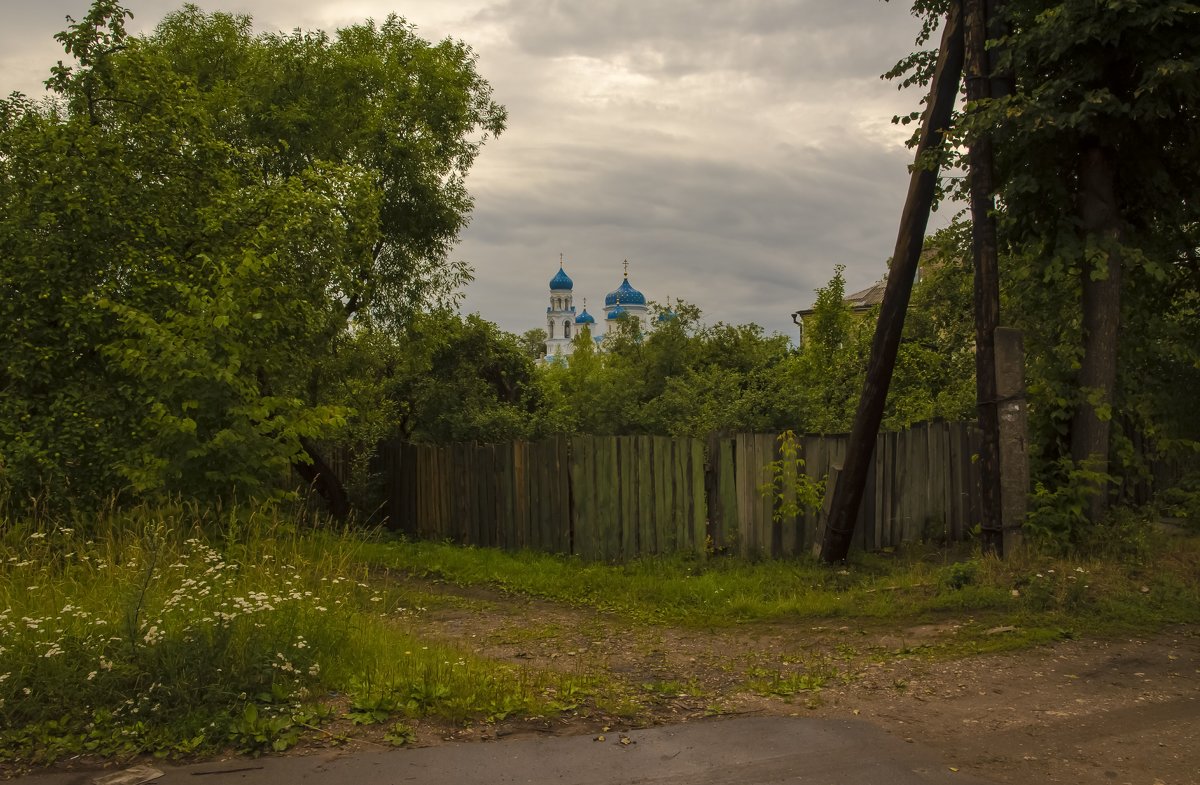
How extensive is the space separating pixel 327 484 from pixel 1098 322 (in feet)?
43.1

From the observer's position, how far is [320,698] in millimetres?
5535

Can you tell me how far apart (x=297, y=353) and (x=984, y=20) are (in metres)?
8.79

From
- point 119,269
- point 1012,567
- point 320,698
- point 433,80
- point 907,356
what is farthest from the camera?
point 907,356

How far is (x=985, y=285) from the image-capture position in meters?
9.61

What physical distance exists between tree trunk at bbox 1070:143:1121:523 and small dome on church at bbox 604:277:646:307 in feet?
395

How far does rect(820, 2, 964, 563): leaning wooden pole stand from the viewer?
32.8ft

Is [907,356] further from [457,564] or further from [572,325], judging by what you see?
[572,325]

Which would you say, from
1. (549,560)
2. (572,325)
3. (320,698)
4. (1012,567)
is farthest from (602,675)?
(572,325)

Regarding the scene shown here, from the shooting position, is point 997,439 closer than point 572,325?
Yes

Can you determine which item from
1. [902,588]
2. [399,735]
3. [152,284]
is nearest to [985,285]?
[902,588]

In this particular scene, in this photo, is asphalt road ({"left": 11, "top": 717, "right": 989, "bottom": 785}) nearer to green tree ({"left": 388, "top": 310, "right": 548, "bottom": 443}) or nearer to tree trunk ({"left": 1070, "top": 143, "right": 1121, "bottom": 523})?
tree trunk ({"left": 1070, "top": 143, "right": 1121, "bottom": 523})

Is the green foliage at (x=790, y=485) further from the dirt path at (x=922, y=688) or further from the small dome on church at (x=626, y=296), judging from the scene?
the small dome on church at (x=626, y=296)

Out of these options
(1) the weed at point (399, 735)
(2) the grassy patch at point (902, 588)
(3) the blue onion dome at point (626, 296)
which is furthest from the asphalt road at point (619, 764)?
(3) the blue onion dome at point (626, 296)

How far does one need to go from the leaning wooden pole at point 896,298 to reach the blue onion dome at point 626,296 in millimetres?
119366
